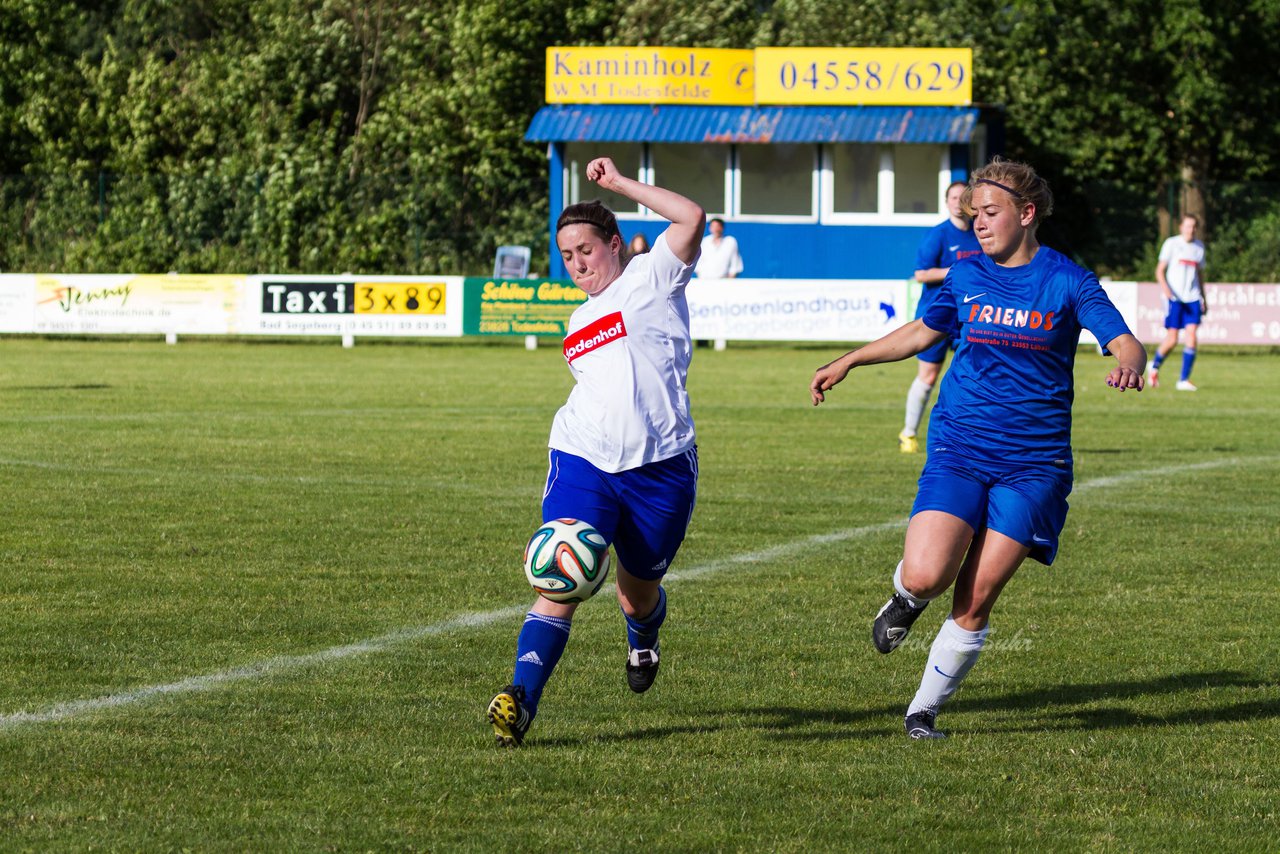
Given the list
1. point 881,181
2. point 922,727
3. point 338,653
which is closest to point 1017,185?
point 922,727

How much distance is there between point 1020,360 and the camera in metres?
5.79

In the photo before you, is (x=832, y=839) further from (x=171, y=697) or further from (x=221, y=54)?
(x=221, y=54)

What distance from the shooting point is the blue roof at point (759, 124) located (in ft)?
126

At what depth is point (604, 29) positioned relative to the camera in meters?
48.3

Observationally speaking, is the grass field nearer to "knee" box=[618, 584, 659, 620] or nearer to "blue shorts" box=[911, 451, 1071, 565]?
"knee" box=[618, 584, 659, 620]

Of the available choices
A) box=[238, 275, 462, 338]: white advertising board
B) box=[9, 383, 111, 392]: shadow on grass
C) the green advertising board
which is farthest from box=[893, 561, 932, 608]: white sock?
box=[238, 275, 462, 338]: white advertising board

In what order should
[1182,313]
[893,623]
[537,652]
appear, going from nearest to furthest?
[537,652], [893,623], [1182,313]

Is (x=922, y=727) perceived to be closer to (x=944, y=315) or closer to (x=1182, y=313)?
(x=944, y=315)

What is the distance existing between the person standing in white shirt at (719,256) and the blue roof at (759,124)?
11989 mm

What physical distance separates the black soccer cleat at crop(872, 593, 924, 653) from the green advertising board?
2433cm

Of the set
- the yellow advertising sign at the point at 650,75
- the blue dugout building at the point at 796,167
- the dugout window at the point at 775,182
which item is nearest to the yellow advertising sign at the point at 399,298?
the blue dugout building at the point at 796,167

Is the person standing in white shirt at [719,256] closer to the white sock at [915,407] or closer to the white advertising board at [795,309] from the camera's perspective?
the white advertising board at [795,309]

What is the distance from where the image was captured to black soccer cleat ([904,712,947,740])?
5.67m

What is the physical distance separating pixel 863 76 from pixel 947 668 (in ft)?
113
